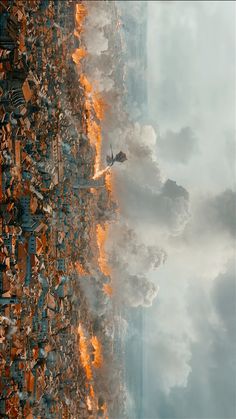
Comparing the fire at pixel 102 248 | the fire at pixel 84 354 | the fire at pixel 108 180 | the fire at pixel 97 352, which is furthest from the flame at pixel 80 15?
the fire at pixel 97 352

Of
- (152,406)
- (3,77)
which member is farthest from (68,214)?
(152,406)

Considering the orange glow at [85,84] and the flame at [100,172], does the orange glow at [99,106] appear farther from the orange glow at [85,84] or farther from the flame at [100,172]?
the flame at [100,172]

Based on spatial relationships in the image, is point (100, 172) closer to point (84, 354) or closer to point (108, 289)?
point (108, 289)

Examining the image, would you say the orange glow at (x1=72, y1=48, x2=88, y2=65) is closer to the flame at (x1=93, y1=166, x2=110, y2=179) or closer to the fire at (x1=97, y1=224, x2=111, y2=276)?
the flame at (x1=93, y1=166, x2=110, y2=179)

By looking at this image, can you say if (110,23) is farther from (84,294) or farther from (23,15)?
(84,294)

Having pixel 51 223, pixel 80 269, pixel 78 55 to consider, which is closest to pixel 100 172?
pixel 80 269

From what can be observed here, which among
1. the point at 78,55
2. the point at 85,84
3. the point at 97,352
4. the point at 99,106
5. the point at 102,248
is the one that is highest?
the point at 78,55
